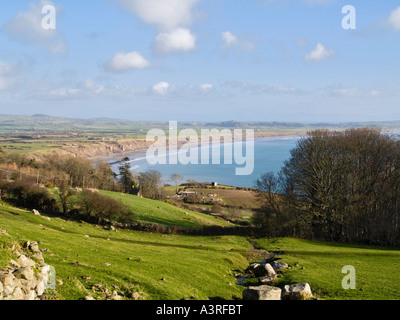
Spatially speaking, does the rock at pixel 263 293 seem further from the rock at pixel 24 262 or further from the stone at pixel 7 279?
the stone at pixel 7 279

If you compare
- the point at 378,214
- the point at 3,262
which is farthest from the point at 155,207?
the point at 3,262

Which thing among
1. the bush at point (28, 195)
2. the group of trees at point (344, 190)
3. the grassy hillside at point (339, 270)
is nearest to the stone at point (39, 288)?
the grassy hillside at point (339, 270)

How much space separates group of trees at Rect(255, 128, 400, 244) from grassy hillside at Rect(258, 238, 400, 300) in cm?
528

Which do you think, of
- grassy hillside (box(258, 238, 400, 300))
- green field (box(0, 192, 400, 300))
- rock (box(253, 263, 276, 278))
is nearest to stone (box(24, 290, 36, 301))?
green field (box(0, 192, 400, 300))

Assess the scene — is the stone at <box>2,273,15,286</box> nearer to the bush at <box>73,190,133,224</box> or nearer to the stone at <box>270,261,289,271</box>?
the stone at <box>270,261,289,271</box>

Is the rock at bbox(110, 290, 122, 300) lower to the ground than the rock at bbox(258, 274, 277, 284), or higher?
higher

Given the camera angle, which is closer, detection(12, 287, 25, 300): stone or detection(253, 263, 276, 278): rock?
detection(12, 287, 25, 300): stone

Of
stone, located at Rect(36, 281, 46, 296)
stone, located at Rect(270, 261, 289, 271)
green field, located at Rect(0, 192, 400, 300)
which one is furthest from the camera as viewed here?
stone, located at Rect(270, 261, 289, 271)

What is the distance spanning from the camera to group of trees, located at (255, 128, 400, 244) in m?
41.9

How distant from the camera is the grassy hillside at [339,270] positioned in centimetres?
1841

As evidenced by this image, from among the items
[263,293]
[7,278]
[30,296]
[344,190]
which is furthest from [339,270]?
[7,278]

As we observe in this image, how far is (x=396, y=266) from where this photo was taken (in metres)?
25.8
